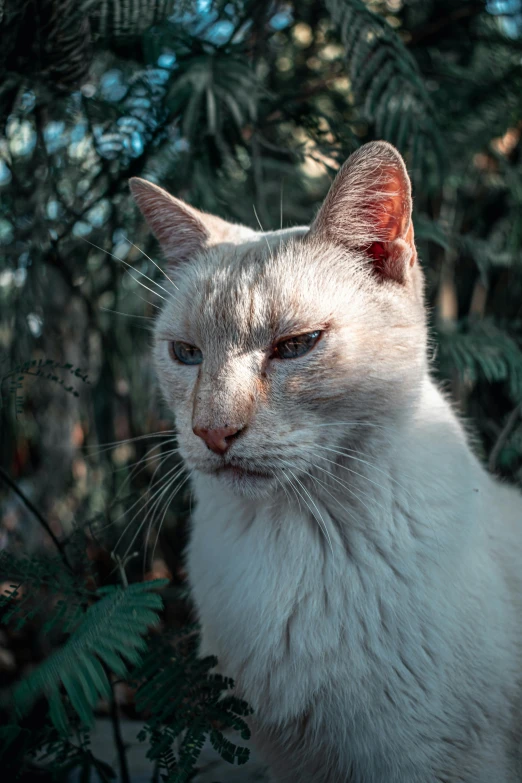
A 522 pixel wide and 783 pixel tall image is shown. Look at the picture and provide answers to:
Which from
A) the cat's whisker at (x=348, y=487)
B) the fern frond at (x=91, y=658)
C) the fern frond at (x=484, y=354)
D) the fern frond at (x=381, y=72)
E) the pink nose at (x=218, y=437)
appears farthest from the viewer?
the fern frond at (x=484, y=354)

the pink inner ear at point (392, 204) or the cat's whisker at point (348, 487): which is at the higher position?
the pink inner ear at point (392, 204)

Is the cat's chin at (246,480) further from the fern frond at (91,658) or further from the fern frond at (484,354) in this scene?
the fern frond at (484,354)

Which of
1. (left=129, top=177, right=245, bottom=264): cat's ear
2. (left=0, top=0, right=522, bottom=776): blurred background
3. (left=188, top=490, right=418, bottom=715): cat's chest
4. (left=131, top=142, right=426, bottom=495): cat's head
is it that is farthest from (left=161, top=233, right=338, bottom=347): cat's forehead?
(left=188, top=490, right=418, bottom=715): cat's chest

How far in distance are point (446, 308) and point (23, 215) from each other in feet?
6.10

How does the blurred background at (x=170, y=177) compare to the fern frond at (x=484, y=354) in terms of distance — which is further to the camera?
the fern frond at (x=484, y=354)

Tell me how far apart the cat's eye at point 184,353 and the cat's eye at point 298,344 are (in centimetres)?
24

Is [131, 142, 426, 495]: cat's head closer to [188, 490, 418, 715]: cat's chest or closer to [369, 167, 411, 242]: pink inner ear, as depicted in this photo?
[369, 167, 411, 242]: pink inner ear

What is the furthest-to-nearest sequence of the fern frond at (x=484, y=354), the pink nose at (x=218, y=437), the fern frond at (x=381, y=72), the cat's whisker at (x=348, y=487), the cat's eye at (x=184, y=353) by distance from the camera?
the fern frond at (x=484, y=354)
the fern frond at (x=381, y=72)
the cat's eye at (x=184, y=353)
the cat's whisker at (x=348, y=487)
the pink nose at (x=218, y=437)

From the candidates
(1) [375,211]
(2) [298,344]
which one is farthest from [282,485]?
(1) [375,211]

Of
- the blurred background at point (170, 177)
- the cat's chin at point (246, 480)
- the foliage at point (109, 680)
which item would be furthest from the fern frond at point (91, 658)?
the blurred background at point (170, 177)

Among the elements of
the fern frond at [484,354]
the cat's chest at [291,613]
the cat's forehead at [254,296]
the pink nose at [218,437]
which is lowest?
the cat's chest at [291,613]

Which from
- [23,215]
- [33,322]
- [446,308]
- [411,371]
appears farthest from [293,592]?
[446,308]

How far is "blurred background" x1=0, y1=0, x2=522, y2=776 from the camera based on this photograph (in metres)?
1.81

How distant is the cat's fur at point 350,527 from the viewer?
1.21 meters
